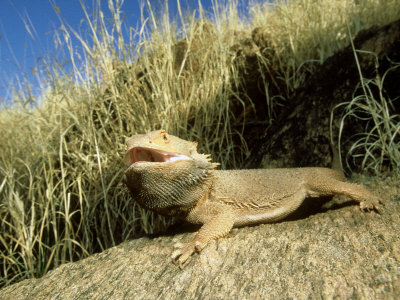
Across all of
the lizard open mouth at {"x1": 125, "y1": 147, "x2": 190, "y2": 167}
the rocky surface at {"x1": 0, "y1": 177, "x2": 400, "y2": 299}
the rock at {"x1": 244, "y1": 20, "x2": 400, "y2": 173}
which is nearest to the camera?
the rocky surface at {"x1": 0, "y1": 177, "x2": 400, "y2": 299}

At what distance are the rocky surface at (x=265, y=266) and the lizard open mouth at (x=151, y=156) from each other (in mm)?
584

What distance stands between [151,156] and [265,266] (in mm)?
982

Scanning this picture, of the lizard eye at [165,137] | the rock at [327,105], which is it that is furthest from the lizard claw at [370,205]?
the lizard eye at [165,137]

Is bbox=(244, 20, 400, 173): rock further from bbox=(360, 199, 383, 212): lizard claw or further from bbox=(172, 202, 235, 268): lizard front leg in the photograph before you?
bbox=(172, 202, 235, 268): lizard front leg

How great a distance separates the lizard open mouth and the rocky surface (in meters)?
0.58

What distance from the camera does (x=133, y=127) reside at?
386 cm

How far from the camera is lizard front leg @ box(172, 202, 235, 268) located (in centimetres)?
198

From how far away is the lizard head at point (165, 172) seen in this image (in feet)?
6.57

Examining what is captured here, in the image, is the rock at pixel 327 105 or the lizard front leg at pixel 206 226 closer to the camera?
the lizard front leg at pixel 206 226

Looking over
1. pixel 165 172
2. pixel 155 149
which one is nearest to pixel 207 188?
pixel 165 172

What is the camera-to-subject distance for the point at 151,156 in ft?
7.18

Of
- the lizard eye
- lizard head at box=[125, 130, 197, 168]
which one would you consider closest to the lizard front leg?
lizard head at box=[125, 130, 197, 168]

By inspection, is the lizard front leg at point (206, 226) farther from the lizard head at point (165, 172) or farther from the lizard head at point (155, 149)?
the lizard head at point (155, 149)

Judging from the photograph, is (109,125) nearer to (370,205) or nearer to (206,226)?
(206,226)
